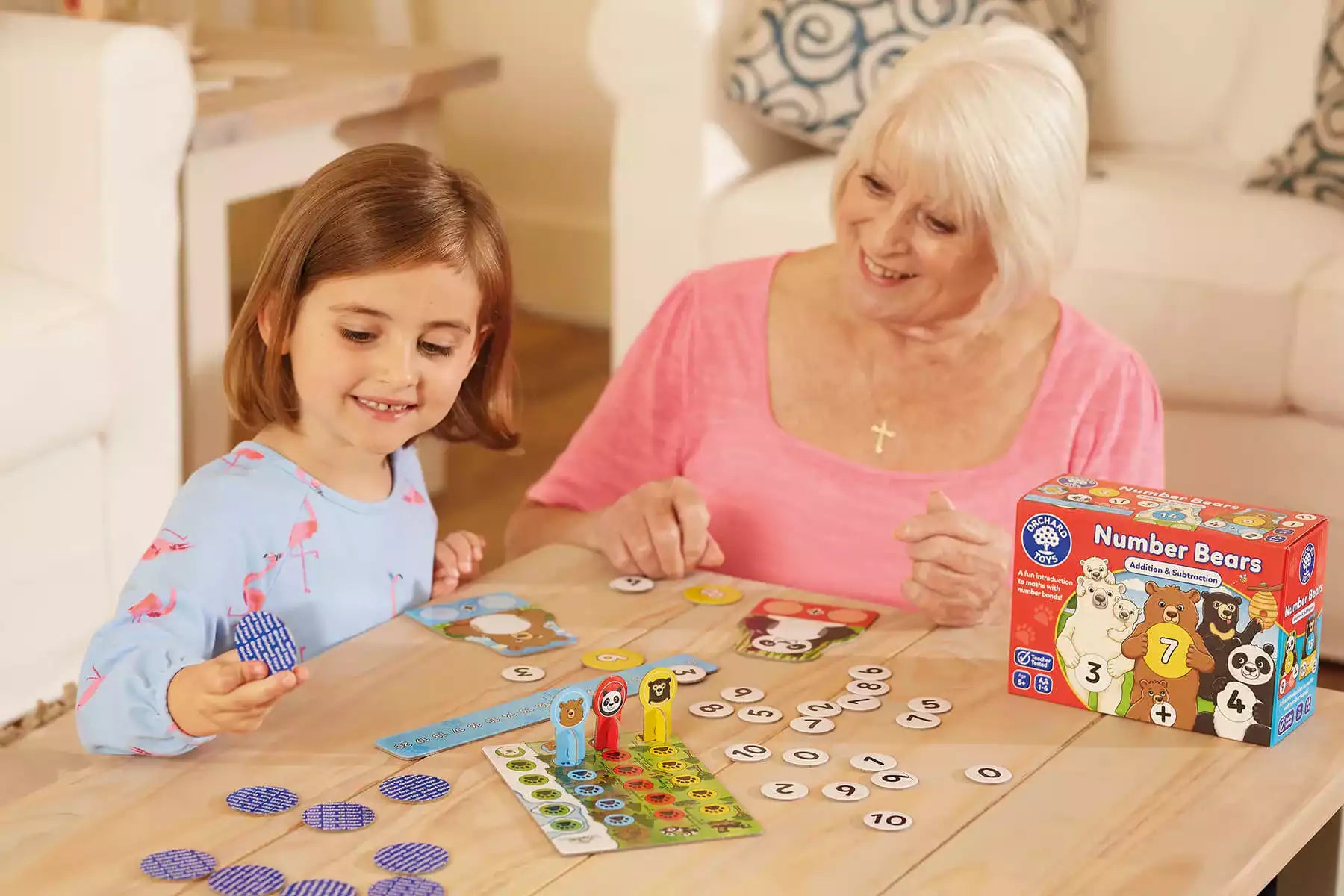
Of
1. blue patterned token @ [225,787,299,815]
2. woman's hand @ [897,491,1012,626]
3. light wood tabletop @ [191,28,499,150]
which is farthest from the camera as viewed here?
light wood tabletop @ [191,28,499,150]

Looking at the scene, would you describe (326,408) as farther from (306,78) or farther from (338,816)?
(306,78)

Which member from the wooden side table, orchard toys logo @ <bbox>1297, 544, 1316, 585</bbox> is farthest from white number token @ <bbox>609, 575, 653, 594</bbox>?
the wooden side table

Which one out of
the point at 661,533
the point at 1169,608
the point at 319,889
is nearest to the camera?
the point at 319,889

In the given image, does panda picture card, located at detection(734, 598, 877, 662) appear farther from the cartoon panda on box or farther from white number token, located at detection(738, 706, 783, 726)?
the cartoon panda on box

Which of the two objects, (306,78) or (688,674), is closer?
(688,674)

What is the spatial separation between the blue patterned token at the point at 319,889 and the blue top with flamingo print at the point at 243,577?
0.20 meters

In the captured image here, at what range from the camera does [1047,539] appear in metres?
1.33

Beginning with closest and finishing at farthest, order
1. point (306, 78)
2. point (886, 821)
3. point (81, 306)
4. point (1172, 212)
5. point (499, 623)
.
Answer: point (886, 821) < point (499, 623) < point (81, 306) < point (1172, 212) < point (306, 78)

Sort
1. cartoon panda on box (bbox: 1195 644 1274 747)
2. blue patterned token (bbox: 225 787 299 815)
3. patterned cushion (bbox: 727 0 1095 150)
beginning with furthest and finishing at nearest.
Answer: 1. patterned cushion (bbox: 727 0 1095 150)
2. cartoon panda on box (bbox: 1195 644 1274 747)
3. blue patterned token (bbox: 225 787 299 815)

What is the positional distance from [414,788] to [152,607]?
26cm

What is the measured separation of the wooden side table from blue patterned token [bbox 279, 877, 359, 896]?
149cm

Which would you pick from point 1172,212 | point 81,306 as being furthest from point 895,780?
point 1172,212

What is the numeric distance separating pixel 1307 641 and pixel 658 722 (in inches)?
18.5

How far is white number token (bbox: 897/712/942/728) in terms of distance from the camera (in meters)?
1.33
